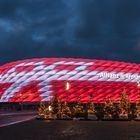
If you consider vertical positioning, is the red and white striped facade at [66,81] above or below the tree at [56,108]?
above

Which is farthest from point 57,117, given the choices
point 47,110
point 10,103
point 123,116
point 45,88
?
point 10,103

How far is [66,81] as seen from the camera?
388 feet

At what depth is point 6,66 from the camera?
431 feet

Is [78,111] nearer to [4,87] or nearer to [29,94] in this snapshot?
[29,94]

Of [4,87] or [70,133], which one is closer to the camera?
[70,133]

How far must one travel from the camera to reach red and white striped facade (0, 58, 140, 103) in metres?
120

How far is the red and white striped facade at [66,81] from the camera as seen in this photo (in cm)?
11969

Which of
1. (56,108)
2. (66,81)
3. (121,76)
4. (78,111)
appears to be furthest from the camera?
(121,76)

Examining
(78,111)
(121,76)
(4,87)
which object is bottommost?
(78,111)

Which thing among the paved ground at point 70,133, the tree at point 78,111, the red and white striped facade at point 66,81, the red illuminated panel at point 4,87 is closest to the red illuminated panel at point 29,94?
the red and white striped facade at point 66,81

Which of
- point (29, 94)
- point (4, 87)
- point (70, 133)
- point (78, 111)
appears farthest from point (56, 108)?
point (4, 87)

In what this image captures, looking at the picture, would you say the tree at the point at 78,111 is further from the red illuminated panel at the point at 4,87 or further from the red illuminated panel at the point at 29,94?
the red illuminated panel at the point at 4,87

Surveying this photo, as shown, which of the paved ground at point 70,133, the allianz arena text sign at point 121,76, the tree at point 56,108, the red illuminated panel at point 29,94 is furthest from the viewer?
the allianz arena text sign at point 121,76

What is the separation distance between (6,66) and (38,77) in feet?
51.7
